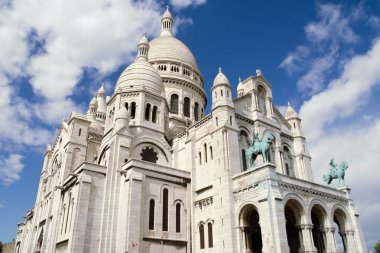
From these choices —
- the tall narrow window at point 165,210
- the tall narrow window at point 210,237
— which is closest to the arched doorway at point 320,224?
the tall narrow window at point 210,237

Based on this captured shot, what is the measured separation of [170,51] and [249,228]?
119 ft

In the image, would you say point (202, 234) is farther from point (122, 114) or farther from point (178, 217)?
point (122, 114)

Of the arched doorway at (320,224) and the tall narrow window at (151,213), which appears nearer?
the arched doorway at (320,224)

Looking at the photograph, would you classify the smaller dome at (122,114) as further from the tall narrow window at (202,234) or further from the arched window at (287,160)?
the arched window at (287,160)

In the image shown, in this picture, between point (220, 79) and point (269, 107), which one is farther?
point (269, 107)

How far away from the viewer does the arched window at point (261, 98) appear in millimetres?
37941

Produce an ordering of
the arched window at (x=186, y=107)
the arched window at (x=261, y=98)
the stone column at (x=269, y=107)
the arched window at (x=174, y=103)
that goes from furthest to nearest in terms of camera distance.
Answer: the arched window at (x=186, y=107) < the arched window at (x=174, y=103) < the stone column at (x=269, y=107) < the arched window at (x=261, y=98)

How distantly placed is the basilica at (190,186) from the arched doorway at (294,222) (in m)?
0.10

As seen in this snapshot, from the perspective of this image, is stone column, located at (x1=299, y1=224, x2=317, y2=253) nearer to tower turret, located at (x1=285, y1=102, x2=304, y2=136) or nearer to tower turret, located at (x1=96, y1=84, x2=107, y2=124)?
tower turret, located at (x1=285, y1=102, x2=304, y2=136)

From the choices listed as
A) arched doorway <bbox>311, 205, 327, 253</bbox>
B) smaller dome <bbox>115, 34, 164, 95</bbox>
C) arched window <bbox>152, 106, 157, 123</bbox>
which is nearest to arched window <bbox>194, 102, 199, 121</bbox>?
smaller dome <bbox>115, 34, 164, 95</bbox>

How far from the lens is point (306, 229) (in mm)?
26750

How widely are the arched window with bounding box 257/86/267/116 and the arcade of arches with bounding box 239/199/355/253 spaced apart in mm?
12438

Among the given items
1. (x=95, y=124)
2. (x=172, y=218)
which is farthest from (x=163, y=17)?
(x=172, y=218)

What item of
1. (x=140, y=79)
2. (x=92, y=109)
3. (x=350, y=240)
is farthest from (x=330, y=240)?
(x=92, y=109)
